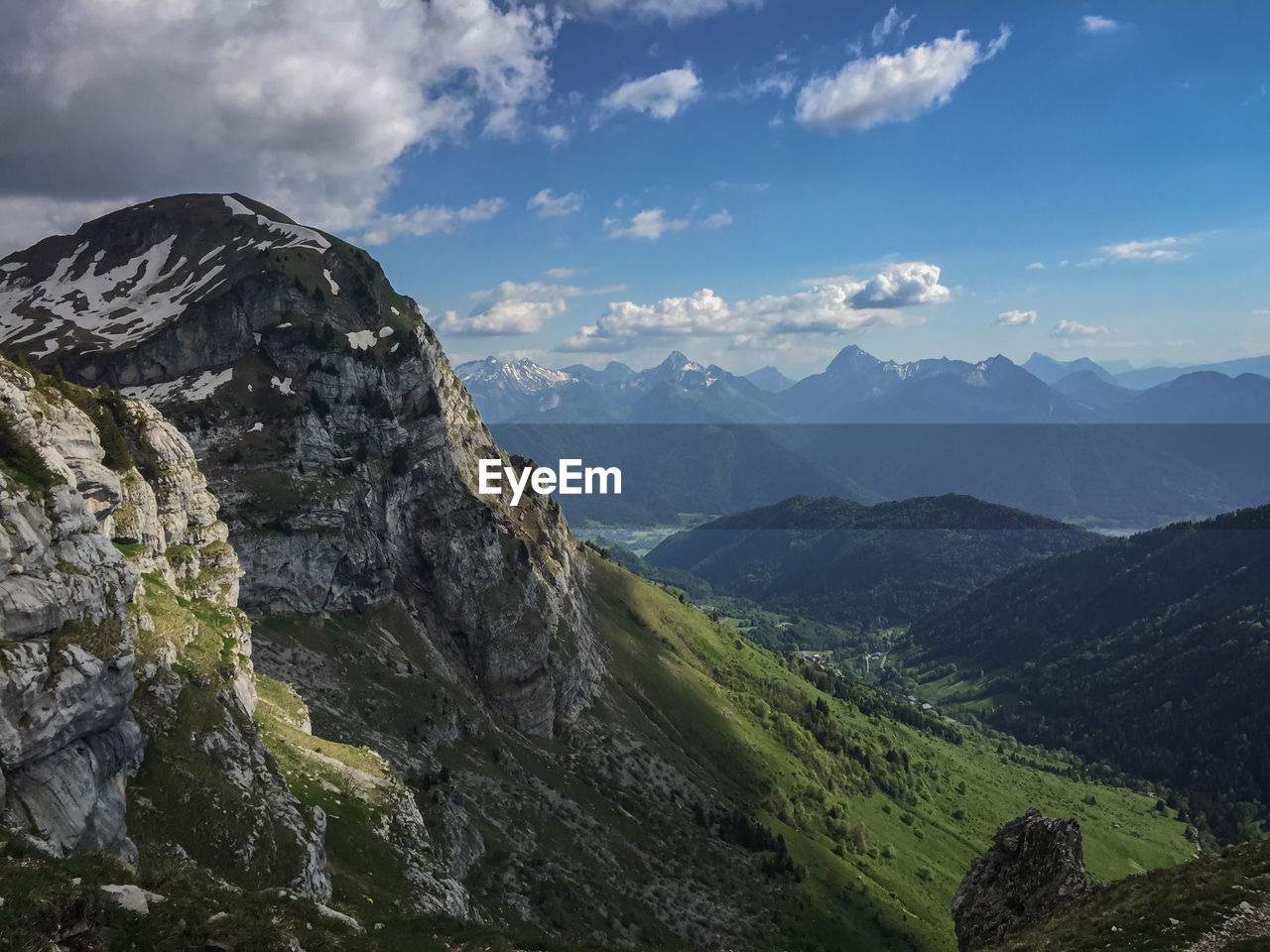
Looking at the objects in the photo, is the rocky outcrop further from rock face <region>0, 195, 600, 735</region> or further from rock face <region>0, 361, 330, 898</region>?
rock face <region>0, 195, 600, 735</region>

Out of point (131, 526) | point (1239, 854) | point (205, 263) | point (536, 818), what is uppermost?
point (205, 263)

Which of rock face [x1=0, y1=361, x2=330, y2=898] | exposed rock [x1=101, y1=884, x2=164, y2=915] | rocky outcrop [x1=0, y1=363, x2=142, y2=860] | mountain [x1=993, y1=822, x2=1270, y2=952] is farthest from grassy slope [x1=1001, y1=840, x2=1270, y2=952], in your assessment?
rocky outcrop [x1=0, y1=363, x2=142, y2=860]

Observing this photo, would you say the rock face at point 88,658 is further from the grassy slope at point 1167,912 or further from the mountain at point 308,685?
the grassy slope at point 1167,912

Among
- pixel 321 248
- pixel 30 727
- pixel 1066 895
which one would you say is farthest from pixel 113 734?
pixel 321 248

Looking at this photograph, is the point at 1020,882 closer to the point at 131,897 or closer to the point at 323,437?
the point at 131,897

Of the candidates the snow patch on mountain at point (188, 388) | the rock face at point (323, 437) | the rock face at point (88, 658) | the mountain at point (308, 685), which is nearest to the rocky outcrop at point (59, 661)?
the rock face at point (88, 658)

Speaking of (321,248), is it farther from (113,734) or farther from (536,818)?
(113,734)

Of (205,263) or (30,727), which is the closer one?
(30,727)
